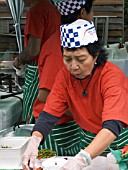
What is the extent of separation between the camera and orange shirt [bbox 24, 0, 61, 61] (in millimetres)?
2377

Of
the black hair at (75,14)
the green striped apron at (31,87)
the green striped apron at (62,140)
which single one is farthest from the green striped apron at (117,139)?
the green striped apron at (31,87)

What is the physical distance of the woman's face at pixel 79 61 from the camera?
1.55 metres

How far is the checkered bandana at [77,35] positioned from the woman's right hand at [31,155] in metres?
0.42

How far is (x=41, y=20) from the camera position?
238 cm

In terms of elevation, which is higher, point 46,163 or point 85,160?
point 85,160

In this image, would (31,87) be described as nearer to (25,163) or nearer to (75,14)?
(75,14)

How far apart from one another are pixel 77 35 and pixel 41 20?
876 mm

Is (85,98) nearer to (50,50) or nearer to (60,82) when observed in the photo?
(60,82)

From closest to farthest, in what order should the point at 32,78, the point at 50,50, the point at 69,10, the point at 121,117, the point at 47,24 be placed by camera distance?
1. the point at 121,117
2. the point at 69,10
3. the point at 50,50
4. the point at 47,24
5. the point at 32,78

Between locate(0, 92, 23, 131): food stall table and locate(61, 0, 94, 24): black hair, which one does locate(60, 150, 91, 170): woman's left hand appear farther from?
locate(0, 92, 23, 131): food stall table

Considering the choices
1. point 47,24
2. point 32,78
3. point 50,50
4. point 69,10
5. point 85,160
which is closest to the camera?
point 85,160

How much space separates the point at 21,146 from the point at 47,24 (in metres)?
0.96

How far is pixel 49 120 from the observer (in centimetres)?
173

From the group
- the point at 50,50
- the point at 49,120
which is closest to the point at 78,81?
the point at 49,120
